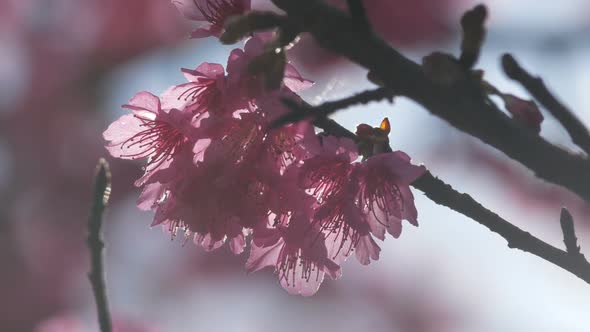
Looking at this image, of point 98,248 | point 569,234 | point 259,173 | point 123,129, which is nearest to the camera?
point 98,248

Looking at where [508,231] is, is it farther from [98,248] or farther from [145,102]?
[145,102]

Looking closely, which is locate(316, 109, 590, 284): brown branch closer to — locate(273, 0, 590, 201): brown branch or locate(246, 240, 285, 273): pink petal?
locate(273, 0, 590, 201): brown branch

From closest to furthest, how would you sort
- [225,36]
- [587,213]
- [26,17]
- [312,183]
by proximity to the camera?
[225,36]
[312,183]
[587,213]
[26,17]

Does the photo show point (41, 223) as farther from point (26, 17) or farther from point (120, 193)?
point (26, 17)

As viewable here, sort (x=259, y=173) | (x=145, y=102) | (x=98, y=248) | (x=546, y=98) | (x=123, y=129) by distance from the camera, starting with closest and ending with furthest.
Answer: (x=546, y=98)
(x=98, y=248)
(x=259, y=173)
(x=145, y=102)
(x=123, y=129)

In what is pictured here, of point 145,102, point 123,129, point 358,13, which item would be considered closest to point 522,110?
point 358,13

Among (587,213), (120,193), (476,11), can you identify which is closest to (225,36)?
(476,11)

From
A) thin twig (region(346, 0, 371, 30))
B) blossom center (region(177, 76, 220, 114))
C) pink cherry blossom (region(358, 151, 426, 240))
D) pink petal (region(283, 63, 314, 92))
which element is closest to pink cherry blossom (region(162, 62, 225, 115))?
blossom center (region(177, 76, 220, 114))

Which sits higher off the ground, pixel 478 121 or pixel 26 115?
pixel 478 121
